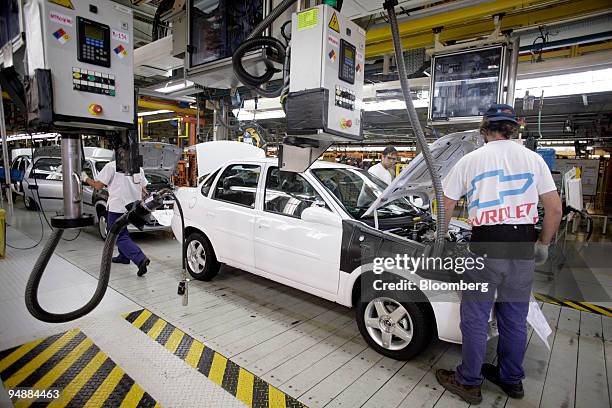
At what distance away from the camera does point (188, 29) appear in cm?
264

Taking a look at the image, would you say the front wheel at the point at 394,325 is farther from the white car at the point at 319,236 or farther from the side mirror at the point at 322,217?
the side mirror at the point at 322,217

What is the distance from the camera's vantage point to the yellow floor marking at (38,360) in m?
2.19

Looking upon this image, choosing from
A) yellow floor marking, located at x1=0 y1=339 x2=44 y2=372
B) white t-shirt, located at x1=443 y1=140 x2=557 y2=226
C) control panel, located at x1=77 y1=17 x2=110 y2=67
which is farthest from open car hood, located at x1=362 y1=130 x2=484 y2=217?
yellow floor marking, located at x1=0 y1=339 x2=44 y2=372

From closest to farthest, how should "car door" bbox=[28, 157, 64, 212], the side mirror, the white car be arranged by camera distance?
the white car → the side mirror → "car door" bbox=[28, 157, 64, 212]

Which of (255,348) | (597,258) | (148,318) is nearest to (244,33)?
(255,348)

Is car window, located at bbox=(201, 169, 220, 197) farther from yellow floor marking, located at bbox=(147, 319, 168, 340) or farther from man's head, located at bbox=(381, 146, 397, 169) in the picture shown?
man's head, located at bbox=(381, 146, 397, 169)

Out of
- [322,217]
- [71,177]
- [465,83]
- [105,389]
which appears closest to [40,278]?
[71,177]

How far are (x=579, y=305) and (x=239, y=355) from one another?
3855 mm

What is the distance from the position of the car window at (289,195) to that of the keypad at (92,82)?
5.10ft

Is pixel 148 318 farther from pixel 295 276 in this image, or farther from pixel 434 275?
pixel 434 275

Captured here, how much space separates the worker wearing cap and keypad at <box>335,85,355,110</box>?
86cm

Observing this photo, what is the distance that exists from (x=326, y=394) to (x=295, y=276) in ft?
3.72

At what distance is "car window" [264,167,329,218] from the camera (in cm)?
318

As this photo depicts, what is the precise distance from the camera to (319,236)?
294 centimetres
